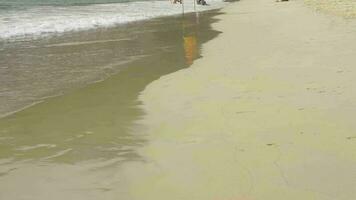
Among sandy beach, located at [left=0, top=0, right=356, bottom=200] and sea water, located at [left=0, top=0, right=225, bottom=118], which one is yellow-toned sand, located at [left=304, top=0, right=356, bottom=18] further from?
sandy beach, located at [left=0, top=0, right=356, bottom=200]

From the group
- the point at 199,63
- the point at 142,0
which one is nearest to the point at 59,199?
the point at 199,63

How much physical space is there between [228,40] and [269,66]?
13.6ft

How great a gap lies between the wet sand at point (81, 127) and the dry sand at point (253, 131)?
23 cm

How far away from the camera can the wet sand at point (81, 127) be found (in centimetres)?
380

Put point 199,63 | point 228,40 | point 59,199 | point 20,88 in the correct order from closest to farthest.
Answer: point 59,199
point 20,88
point 199,63
point 228,40

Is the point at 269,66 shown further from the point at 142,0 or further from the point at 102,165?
the point at 142,0

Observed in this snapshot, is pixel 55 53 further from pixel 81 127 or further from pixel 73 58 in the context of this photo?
pixel 81 127

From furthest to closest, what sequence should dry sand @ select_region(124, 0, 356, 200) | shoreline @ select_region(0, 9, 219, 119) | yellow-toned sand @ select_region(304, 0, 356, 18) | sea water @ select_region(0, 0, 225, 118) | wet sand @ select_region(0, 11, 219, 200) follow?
yellow-toned sand @ select_region(304, 0, 356, 18) < sea water @ select_region(0, 0, 225, 118) < shoreline @ select_region(0, 9, 219, 119) < wet sand @ select_region(0, 11, 219, 200) < dry sand @ select_region(124, 0, 356, 200)

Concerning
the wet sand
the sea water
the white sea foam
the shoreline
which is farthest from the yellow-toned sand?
the white sea foam

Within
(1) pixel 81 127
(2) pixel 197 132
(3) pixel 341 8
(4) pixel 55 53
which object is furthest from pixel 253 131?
(3) pixel 341 8

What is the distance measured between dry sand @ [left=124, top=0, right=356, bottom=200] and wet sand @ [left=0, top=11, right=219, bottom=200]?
232 millimetres

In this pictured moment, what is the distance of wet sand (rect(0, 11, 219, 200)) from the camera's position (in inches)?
150

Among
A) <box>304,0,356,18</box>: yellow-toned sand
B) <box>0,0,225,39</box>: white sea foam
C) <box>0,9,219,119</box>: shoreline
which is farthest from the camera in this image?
<box>0,0,225,39</box>: white sea foam

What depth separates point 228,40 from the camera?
1159cm
